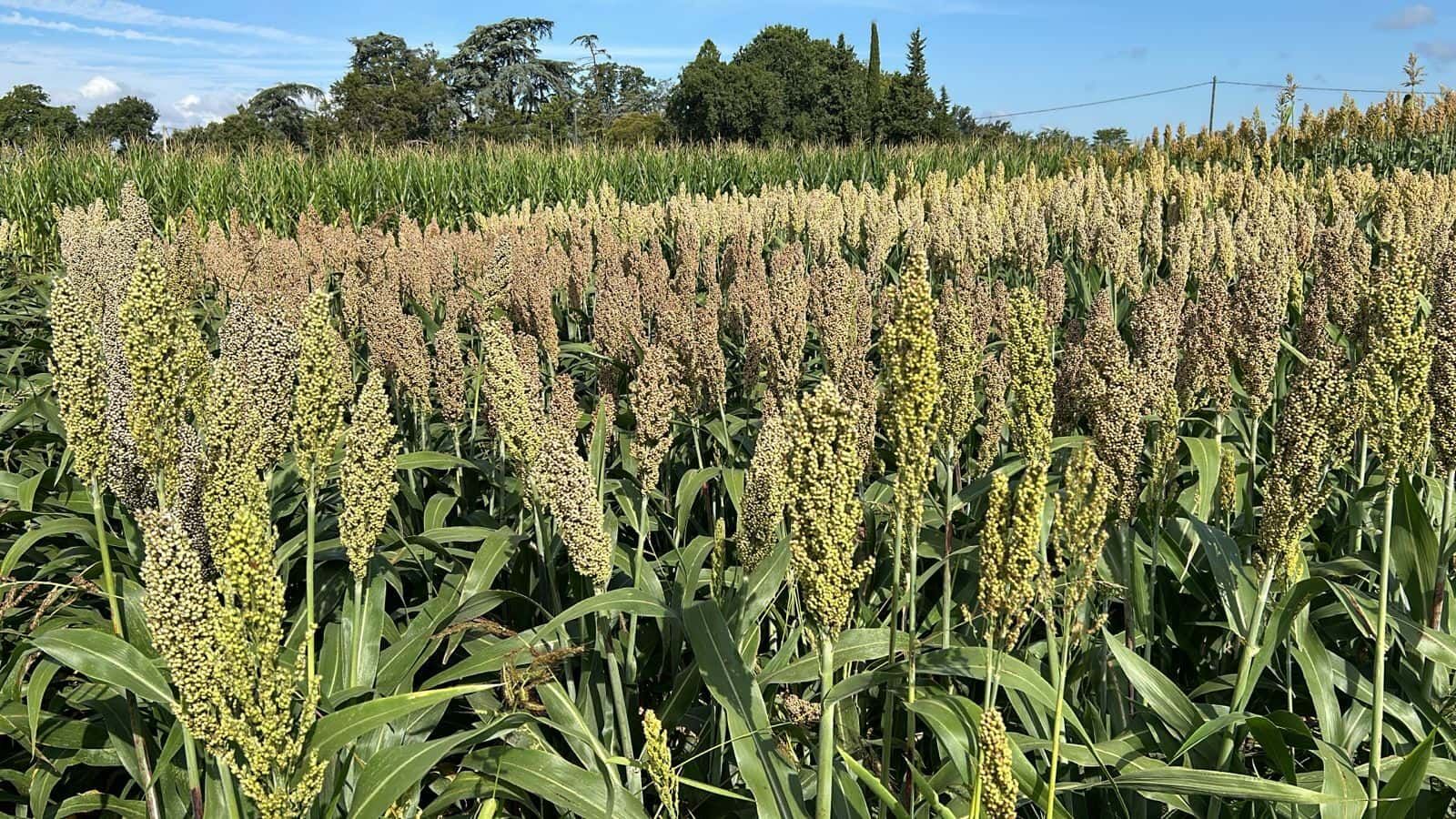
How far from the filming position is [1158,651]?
288cm

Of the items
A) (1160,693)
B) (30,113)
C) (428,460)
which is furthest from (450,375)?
(30,113)

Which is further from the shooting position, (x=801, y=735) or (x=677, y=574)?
(x=677, y=574)

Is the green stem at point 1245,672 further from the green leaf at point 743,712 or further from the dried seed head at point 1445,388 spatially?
the green leaf at point 743,712

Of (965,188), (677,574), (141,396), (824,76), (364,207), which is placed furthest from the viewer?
(824,76)

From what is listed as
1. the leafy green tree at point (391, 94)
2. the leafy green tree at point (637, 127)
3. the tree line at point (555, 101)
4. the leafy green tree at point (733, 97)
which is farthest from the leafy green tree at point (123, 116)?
the leafy green tree at point (733, 97)

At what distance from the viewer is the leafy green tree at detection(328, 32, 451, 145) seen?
98.8 meters

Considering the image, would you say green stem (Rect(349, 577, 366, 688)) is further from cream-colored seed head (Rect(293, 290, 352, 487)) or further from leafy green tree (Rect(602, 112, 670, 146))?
leafy green tree (Rect(602, 112, 670, 146))

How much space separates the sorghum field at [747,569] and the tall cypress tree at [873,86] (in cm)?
8416

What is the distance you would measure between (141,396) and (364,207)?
15.6 meters

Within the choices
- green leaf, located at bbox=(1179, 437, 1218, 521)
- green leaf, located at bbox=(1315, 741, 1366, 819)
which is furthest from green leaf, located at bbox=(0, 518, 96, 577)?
green leaf, located at bbox=(1179, 437, 1218, 521)

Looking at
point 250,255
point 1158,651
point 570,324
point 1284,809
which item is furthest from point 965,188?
point 1284,809

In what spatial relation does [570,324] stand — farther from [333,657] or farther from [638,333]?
[333,657]

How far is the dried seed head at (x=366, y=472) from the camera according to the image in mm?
1874

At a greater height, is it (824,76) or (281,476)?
(824,76)
